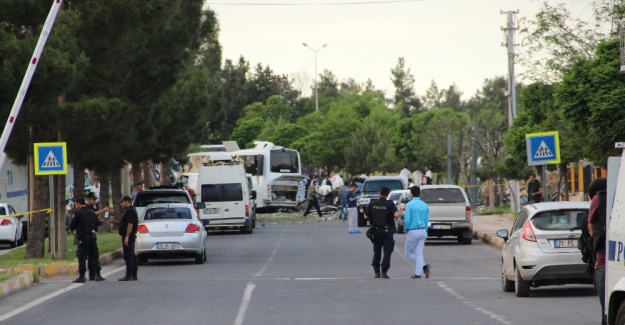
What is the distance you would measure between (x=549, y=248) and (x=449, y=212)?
54.7 feet

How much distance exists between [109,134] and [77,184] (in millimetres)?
6400

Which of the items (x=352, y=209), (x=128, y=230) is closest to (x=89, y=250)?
(x=128, y=230)

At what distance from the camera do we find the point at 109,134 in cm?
3064

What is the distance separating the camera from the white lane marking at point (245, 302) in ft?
49.0

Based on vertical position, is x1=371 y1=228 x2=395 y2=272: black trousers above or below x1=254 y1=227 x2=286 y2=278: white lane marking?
above

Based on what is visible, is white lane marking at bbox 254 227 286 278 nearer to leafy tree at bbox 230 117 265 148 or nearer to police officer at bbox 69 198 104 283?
police officer at bbox 69 198 104 283

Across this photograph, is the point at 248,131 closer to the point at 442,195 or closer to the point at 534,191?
the point at 442,195

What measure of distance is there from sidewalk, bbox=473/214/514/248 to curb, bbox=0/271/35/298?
552 inches

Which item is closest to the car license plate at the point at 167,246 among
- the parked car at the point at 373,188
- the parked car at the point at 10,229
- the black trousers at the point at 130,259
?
the black trousers at the point at 130,259

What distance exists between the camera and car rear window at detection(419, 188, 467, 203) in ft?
114

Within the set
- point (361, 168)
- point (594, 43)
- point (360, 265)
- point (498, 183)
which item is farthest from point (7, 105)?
point (361, 168)

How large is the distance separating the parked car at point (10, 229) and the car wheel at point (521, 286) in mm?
21935

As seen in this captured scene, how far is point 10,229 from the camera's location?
37188 millimetres

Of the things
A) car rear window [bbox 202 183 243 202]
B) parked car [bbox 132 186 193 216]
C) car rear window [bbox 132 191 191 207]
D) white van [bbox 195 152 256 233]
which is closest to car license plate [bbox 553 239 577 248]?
parked car [bbox 132 186 193 216]
